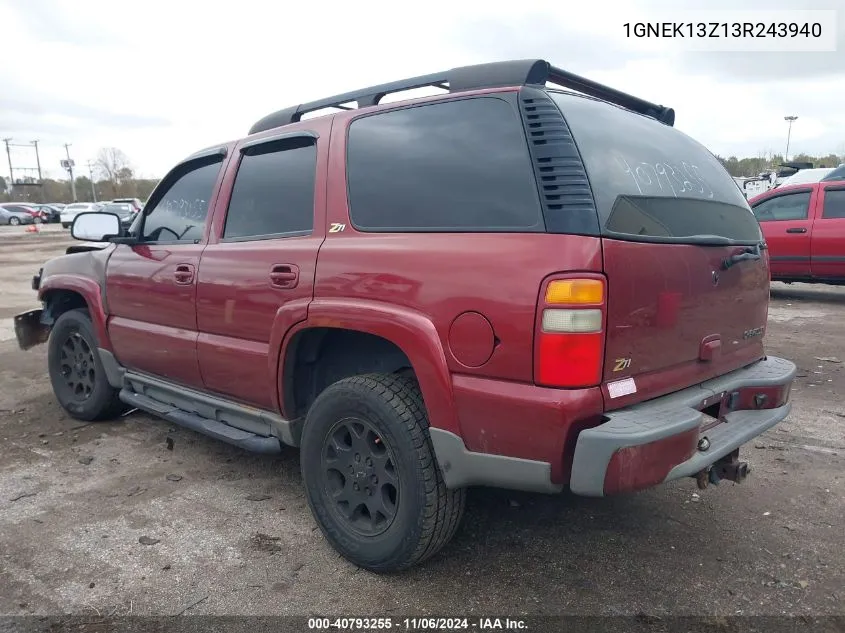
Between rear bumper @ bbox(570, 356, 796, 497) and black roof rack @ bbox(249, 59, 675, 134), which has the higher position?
black roof rack @ bbox(249, 59, 675, 134)

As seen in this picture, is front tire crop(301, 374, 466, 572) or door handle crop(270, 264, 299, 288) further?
door handle crop(270, 264, 299, 288)

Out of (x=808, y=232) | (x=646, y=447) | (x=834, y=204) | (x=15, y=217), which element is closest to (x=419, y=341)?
(x=646, y=447)

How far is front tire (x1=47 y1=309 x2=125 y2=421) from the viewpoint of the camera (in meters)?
4.44

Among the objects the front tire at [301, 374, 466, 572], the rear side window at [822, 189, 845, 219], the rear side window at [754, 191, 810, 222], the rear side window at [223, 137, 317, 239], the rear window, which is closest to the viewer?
the rear window

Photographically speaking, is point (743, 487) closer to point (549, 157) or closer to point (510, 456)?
point (510, 456)

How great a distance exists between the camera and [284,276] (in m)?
2.92

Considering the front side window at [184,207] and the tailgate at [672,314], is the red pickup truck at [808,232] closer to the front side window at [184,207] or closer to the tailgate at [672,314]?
the tailgate at [672,314]

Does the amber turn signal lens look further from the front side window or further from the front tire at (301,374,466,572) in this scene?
the front side window

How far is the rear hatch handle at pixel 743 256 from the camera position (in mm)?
2611

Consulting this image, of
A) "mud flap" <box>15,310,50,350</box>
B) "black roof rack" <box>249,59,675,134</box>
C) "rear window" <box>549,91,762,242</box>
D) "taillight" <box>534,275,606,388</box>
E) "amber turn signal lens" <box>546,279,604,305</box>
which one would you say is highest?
"black roof rack" <box>249,59,675,134</box>

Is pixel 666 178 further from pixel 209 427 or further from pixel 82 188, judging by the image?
pixel 82 188

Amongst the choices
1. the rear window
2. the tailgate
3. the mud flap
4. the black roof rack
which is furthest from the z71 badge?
the mud flap

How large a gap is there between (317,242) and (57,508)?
1983mm

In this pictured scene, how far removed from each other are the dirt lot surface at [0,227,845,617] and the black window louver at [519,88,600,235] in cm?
145
